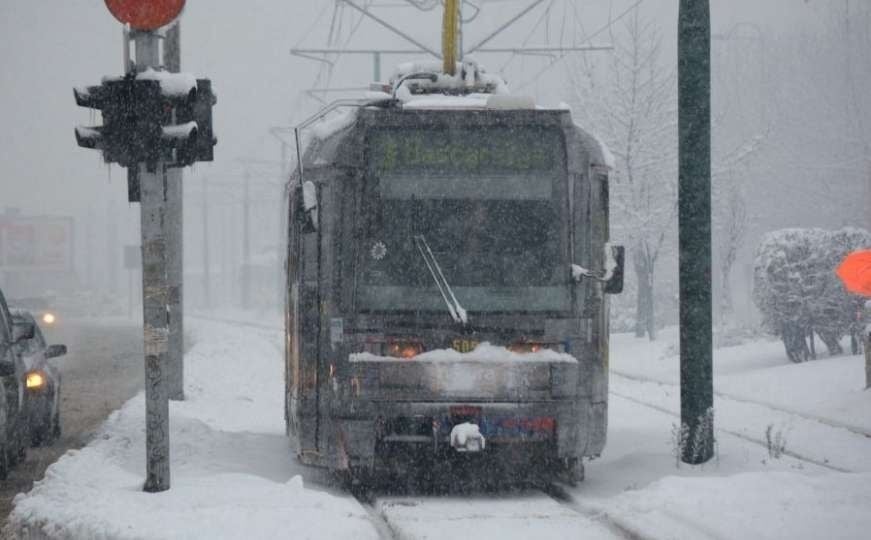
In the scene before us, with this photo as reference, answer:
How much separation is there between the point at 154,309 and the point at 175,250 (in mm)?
9457

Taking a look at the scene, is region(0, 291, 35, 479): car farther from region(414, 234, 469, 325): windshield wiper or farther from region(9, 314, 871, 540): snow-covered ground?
region(414, 234, 469, 325): windshield wiper

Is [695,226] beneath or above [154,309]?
above

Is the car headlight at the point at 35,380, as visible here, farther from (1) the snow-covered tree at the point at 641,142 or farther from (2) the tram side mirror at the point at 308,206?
(1) the snow-covered tree at the point at 641,142

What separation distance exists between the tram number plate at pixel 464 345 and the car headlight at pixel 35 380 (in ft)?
18.0

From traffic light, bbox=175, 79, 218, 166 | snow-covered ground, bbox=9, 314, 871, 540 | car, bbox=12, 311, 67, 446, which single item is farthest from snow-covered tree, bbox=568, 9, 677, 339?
traffic light, bbox=175, 79, 218, 166

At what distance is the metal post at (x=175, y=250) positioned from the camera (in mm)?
18438

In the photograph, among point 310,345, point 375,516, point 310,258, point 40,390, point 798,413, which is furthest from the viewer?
point 798,413

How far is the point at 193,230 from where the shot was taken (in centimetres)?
19362

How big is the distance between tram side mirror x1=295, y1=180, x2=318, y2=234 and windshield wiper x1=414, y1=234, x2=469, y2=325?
2.66 feet

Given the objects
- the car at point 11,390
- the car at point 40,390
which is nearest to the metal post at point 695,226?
the car at point 11,390

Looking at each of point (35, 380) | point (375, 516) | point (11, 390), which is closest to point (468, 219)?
point (375, 516)

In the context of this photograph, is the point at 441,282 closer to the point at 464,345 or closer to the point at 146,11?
the point at 464,345

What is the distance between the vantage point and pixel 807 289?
23000 mm

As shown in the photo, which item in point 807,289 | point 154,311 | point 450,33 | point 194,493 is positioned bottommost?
point 194,493
